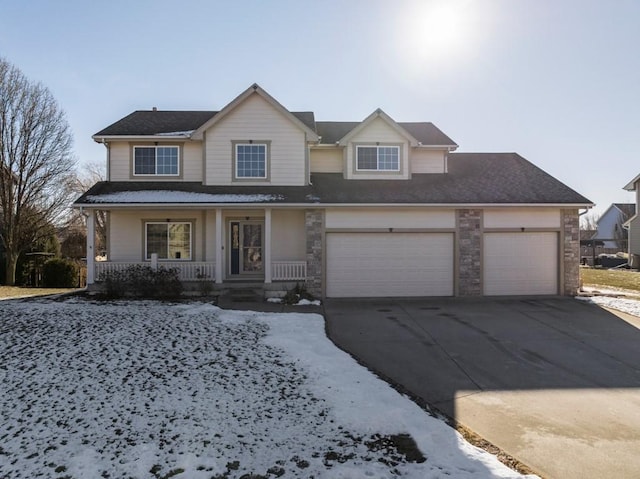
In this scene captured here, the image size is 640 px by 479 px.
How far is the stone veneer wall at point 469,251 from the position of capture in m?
12.9

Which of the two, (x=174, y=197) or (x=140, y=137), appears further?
(x=140, y=137)

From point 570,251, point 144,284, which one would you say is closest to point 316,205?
point 144,284

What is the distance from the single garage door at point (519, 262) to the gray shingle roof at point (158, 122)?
819 centimetres

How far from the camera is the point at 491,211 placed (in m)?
13.0

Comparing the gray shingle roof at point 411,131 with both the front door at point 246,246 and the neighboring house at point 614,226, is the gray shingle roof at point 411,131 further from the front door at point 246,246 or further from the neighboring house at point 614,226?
the neighboring house at point 614,226

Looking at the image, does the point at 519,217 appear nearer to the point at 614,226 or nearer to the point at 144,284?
the point at 144,284

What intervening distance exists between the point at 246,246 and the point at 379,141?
20.8ft

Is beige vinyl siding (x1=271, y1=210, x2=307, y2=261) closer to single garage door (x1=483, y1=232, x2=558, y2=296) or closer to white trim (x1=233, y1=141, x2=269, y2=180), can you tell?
white trim (x1=233, y1=141, x2=269, y2=180)

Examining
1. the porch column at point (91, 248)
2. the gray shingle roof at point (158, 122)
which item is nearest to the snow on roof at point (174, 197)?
the porch column at point (91, 248)

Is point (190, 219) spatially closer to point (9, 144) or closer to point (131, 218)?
point (131, 218)

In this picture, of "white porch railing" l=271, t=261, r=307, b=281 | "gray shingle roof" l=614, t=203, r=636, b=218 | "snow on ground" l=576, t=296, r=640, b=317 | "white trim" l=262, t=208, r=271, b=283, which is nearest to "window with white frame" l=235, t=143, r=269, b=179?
"white trim" l=262, t=208, r=271, b=283

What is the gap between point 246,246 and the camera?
46.2 feet

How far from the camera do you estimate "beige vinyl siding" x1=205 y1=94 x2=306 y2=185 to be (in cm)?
1395

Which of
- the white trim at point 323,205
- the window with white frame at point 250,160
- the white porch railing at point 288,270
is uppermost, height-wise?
the window with white frame at point 250,160
